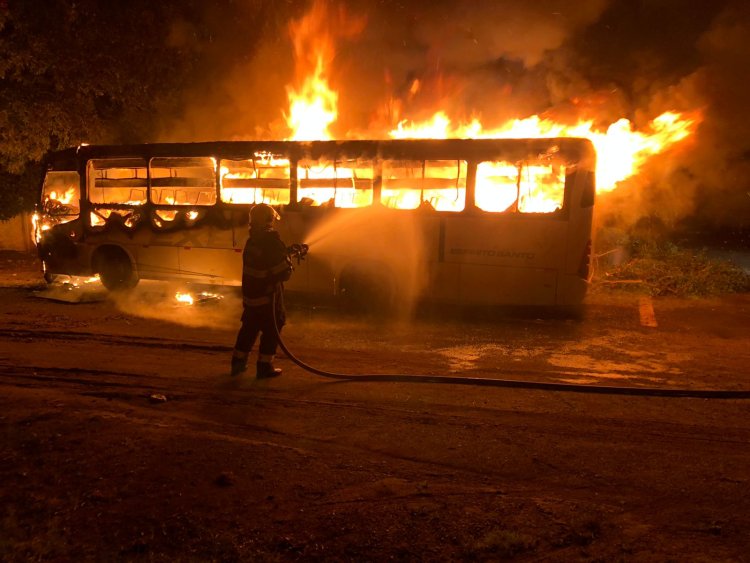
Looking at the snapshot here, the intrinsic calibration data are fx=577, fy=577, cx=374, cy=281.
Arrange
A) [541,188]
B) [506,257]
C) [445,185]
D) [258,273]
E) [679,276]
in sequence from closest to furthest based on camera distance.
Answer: [258,273]
[541,188]
[506,257]
[445,185]
[679,276]

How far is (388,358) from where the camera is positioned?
282 inches

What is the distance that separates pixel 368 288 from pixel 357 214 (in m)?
1.25

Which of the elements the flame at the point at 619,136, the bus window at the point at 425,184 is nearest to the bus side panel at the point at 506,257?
the bus window at the point at 425,184

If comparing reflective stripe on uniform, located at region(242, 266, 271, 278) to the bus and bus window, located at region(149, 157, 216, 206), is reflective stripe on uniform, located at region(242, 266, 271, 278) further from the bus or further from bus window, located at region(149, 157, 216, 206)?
bus window, located at region(149, 157, 216, 206)

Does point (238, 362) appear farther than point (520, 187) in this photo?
No

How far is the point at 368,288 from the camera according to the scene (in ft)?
31.8

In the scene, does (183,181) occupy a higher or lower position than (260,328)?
higher

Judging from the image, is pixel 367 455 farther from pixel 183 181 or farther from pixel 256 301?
pixel 183 181

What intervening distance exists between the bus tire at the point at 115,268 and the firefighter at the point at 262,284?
604 cm

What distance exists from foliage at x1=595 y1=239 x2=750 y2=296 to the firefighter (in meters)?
8.66

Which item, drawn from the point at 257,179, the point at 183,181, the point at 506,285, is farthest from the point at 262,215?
the point at 183,181

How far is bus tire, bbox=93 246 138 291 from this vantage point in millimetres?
11383

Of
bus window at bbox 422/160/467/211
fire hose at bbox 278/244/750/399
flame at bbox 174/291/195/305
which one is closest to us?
fire hose at bbox 278/244/750/399

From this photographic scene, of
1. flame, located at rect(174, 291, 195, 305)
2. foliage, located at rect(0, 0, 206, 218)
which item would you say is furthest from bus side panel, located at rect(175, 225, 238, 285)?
foliage, located at rect(0, 0, 206, 218)
